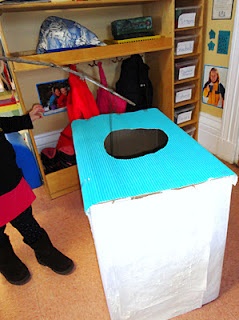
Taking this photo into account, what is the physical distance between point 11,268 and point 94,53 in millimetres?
1162

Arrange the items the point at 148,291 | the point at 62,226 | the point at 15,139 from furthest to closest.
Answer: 1. the point at 15,139
2. the point at 62,226
3. the point at 148,291

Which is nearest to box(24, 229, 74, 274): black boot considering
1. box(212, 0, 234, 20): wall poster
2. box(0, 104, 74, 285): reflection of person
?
box(0, 104, 74, 285): reflection of person

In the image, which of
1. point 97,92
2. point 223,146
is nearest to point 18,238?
point 97,92

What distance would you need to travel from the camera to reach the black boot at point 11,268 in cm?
116

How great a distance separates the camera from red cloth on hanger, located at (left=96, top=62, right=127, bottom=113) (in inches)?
65.4

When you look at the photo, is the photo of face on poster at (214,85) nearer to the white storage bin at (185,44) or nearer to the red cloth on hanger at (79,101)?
the white storage bin at (185,44)

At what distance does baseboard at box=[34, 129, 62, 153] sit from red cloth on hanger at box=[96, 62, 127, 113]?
0.40 meters

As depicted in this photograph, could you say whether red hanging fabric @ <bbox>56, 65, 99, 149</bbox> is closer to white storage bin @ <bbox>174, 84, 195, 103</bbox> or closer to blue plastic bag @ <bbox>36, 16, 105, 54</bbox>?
blue plastic bag @ <bbox>36, 16, 105, 54</bbox>

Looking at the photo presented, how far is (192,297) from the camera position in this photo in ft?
3.21

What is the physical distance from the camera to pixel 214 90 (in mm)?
1824

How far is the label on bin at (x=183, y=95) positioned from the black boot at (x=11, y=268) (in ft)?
4.58

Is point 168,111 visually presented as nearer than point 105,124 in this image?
No

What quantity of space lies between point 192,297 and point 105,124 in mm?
799

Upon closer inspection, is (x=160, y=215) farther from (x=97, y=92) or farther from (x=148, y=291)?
(x=97, y=92)
